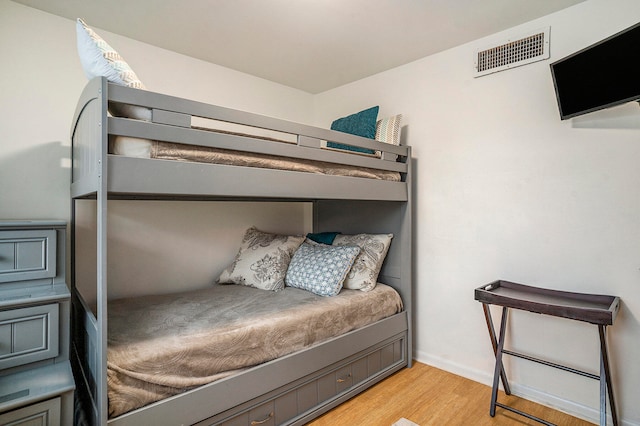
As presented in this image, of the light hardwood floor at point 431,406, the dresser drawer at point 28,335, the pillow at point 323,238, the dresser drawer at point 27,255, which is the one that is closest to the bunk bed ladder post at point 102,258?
the dresser drawer at point 28,335

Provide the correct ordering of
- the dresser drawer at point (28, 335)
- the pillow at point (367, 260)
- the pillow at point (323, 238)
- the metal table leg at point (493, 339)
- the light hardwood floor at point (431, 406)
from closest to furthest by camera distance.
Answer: the dresser drawer at point (28, 335)
the light hardwood floor at point (431, 406)
the metal table leg at point (493, 339)
the pillow at point (367, 260)
the pillow at point (323, 238)

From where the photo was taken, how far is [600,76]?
5.27ft

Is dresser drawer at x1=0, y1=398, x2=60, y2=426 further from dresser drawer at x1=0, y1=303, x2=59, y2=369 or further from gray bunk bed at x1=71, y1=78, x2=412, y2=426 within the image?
dresser drawer at x1=0, y1=303, x2=59, y2=369

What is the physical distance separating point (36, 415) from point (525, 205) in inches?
99.6

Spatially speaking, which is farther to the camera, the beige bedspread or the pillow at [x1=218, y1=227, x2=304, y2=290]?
the pillow at [x1=218, y1=227, x2=304, y2=290]

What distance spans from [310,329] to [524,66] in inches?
79.6

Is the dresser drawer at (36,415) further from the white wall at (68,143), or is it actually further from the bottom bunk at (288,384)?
the white wall at (68,143)

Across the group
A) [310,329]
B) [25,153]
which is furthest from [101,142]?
[310,329]

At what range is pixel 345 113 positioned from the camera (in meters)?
3.12

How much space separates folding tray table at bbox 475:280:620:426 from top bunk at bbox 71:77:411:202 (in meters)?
1.05

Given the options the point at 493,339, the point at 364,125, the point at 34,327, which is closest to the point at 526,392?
the point at 493,339

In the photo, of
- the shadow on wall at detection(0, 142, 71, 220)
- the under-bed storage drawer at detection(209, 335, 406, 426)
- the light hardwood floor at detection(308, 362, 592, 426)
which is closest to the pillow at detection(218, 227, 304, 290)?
the under-bed storage drawer at detection(209, 335, 406, 426)

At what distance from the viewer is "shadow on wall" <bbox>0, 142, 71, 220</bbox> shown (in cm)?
185

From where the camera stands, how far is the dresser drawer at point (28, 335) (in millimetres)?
1326
